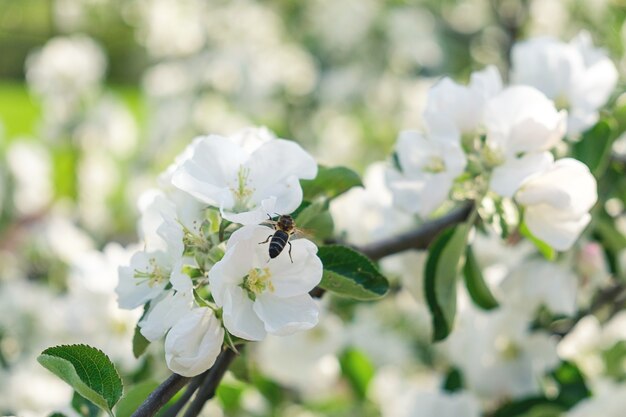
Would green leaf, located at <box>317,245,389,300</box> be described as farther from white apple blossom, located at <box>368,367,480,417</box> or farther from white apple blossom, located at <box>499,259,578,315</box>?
white apple blossom, located at <box>368,367,480,417</box>

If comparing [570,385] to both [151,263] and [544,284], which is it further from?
[151,263]

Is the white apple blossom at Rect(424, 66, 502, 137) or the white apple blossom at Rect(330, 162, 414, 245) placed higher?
the white apple blossom at Rect(424, 66, 502, 137)

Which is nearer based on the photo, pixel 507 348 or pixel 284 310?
pixel 284 310

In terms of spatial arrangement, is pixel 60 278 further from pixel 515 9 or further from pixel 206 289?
pixel 515 9

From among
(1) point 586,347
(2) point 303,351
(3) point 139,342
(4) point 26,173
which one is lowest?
(4) point 26,173

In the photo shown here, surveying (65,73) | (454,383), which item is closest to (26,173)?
(65,73)

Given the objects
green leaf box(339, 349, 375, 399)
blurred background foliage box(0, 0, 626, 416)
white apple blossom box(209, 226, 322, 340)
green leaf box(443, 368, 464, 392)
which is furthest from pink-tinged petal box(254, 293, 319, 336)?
blurred background foliage box(0, 0, 626, 416)

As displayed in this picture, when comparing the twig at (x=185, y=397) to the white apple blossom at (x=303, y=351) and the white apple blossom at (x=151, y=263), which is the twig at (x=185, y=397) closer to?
the white apple blossom at (x=151, y=263)
